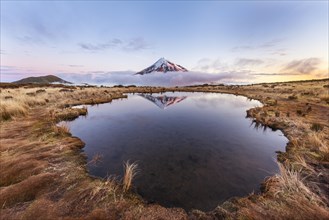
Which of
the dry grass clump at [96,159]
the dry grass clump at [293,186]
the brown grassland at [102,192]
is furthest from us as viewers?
the dry grass clump at [96,159]

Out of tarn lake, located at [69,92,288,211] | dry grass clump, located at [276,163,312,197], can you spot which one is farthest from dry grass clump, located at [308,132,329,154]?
dry grass clump, located at [276,163,312,197]

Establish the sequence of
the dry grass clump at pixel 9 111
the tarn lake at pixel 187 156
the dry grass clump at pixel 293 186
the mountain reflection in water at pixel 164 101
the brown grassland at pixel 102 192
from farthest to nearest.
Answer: the mountain reflection in water at pixel 164 101 < the dry grass clump at pixel 9 111 < the tarn lake at pixel 187 156 < the dry grass clump at pixel 293 186 < the brown grassland at pixel 102 192

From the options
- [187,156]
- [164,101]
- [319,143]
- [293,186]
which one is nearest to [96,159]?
[187,156]

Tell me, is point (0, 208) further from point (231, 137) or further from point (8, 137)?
point (231, 137)

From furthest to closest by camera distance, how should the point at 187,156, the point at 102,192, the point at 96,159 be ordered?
1. the point at 187,156
2. the point at 96,159
3. the point at 102,192

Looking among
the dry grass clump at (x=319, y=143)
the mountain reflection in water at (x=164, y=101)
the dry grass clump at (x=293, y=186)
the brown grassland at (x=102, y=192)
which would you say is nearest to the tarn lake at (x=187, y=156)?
the brown grassland at (x=102, y=192)

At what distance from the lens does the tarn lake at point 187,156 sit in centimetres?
589

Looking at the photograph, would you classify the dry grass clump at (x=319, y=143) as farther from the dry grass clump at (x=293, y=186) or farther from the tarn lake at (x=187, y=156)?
the dry grass clump at (x=293, y=186)

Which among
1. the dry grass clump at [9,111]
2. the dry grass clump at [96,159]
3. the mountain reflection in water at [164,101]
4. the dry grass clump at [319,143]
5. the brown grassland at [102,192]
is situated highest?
the dry grass clump at [9,111]

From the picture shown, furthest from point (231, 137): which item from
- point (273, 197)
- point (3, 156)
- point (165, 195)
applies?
point (3, 156)

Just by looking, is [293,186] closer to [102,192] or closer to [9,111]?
[102,192]

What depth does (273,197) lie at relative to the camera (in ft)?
16.9

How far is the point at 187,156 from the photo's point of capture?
8641mm

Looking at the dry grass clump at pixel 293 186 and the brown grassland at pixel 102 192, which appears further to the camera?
the dry grass clump at pixel 293 186
